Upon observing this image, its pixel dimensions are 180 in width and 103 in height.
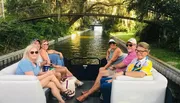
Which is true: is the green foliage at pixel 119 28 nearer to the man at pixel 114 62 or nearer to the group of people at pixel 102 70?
the man at pixel 114 62

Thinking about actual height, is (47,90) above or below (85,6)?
below

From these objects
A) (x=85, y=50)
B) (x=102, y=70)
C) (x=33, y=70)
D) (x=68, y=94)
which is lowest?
(x=85, y=50)

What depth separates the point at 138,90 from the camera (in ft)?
11.1

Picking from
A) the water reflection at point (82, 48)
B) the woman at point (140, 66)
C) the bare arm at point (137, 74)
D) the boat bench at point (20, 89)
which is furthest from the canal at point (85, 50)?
the boat bench at point (20, 89)

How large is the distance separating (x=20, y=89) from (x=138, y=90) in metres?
1.54

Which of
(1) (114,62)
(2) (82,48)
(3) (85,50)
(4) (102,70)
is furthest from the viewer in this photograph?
(2) (82,48)

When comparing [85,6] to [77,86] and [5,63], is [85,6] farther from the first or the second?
[77,86]

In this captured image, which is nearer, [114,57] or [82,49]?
[114,57]

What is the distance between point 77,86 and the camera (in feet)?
17.2

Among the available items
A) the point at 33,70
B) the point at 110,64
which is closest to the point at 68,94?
the point at 33,70

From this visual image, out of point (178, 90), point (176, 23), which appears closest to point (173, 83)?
point (178, 90)

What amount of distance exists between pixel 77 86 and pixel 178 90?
2349mm

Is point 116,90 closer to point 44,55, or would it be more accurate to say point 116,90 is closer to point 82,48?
point 44,55

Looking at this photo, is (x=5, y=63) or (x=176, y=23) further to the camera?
(x=176, y=23)
